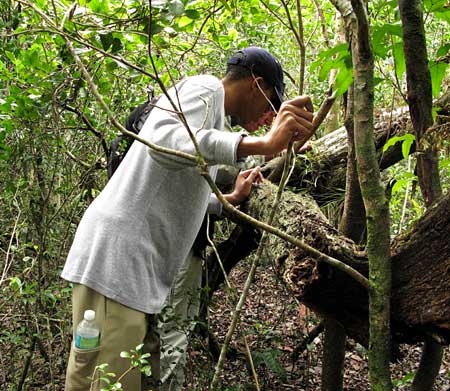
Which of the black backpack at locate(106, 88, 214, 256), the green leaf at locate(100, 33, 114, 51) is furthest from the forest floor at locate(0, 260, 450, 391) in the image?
the green leaf at locate(100, 33, 114, 51)

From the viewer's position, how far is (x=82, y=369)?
200 cm

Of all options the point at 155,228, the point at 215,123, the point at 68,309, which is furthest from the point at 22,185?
the point at 215,123

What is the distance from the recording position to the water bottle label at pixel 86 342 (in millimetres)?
1954

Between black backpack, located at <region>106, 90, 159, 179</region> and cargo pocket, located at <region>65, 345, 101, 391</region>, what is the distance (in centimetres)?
85

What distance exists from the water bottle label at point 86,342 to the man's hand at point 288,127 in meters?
1.03

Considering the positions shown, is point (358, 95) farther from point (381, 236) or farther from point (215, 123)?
point (215, 123)

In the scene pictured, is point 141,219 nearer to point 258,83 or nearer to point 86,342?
point 86,342

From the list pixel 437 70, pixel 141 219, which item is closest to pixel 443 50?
pixel 437 70

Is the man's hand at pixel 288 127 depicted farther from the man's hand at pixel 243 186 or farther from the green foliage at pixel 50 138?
the man's hand at pixel 243 186

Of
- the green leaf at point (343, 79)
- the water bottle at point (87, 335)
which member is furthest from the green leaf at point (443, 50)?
the water bottle at point (87, 335)

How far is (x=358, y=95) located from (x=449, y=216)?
42cm

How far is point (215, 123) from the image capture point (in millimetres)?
1927

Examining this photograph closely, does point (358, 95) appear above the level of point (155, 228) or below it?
above

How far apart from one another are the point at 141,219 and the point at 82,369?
0.69 meters
